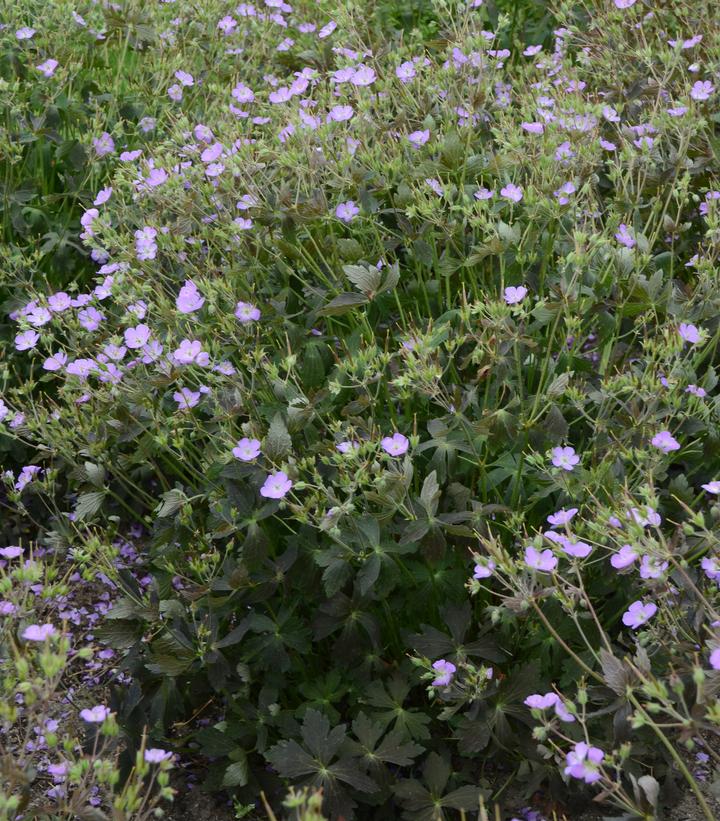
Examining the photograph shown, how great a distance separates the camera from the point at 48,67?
12.1 feet

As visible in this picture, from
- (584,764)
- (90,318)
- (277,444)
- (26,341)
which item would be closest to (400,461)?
(277,444)

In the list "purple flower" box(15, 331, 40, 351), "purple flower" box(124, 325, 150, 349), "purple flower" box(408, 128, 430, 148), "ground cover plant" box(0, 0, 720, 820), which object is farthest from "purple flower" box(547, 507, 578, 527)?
"purple flower" box(15, 331, 40, 351)

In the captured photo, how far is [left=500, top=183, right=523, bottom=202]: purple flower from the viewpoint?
2795mm

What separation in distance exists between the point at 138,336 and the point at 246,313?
0.90ft

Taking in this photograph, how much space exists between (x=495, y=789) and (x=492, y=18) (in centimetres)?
347

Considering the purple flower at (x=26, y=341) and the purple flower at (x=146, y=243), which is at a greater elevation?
the purple flower at (x=146, y=243)

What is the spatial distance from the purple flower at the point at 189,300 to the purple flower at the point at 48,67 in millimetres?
1380

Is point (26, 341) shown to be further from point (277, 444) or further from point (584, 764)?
point (584, 764)

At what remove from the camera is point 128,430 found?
2701 millimetres

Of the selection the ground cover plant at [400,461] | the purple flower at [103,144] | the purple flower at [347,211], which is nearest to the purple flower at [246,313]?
the ground cover plant at [400,461]

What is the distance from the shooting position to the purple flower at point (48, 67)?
3.69m

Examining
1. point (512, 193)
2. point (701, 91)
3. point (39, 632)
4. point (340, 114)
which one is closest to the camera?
point (39, 632)

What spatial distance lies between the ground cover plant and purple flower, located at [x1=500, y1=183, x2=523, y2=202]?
5 cm

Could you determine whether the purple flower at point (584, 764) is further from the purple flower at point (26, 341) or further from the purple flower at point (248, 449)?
the purple flower at point (26, 341)
